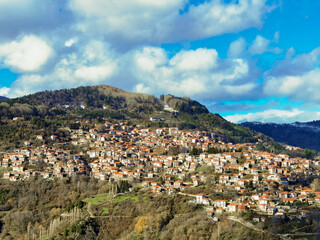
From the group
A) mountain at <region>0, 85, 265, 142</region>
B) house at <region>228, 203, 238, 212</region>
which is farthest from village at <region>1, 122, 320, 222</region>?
mountain at <region>0, 85, 265, 142</region>

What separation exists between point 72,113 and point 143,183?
278ft

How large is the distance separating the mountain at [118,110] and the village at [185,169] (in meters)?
25.3

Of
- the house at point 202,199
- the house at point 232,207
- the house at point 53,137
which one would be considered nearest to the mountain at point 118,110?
the house at point 53,137

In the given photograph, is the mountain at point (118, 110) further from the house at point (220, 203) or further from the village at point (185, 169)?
the house at point (220, 203)

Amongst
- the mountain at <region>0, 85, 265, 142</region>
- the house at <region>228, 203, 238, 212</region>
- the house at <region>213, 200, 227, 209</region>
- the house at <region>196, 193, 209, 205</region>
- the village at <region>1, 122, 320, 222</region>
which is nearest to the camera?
the house at <region>228, 203, 238, 212</region>

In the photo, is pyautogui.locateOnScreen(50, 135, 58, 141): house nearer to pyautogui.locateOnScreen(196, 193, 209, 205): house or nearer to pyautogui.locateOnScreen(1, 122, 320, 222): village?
pyautogui.locateOnScreen(1, 122, 320, 222): village

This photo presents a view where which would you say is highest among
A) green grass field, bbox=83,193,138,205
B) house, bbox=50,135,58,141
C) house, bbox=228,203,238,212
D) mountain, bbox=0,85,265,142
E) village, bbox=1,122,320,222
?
mountain, bbox=0,85,265,142

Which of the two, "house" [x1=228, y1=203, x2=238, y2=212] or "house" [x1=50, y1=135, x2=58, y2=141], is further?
"house" [x1=50, y1=135, x2=58, y2=141]

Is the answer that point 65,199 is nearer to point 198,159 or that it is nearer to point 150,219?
point 150,219

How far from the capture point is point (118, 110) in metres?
170

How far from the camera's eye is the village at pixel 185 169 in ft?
185

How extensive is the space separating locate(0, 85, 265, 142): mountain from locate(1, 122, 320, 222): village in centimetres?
2533

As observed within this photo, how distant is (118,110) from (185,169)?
96116 mm

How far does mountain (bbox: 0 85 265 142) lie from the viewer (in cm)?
13412
